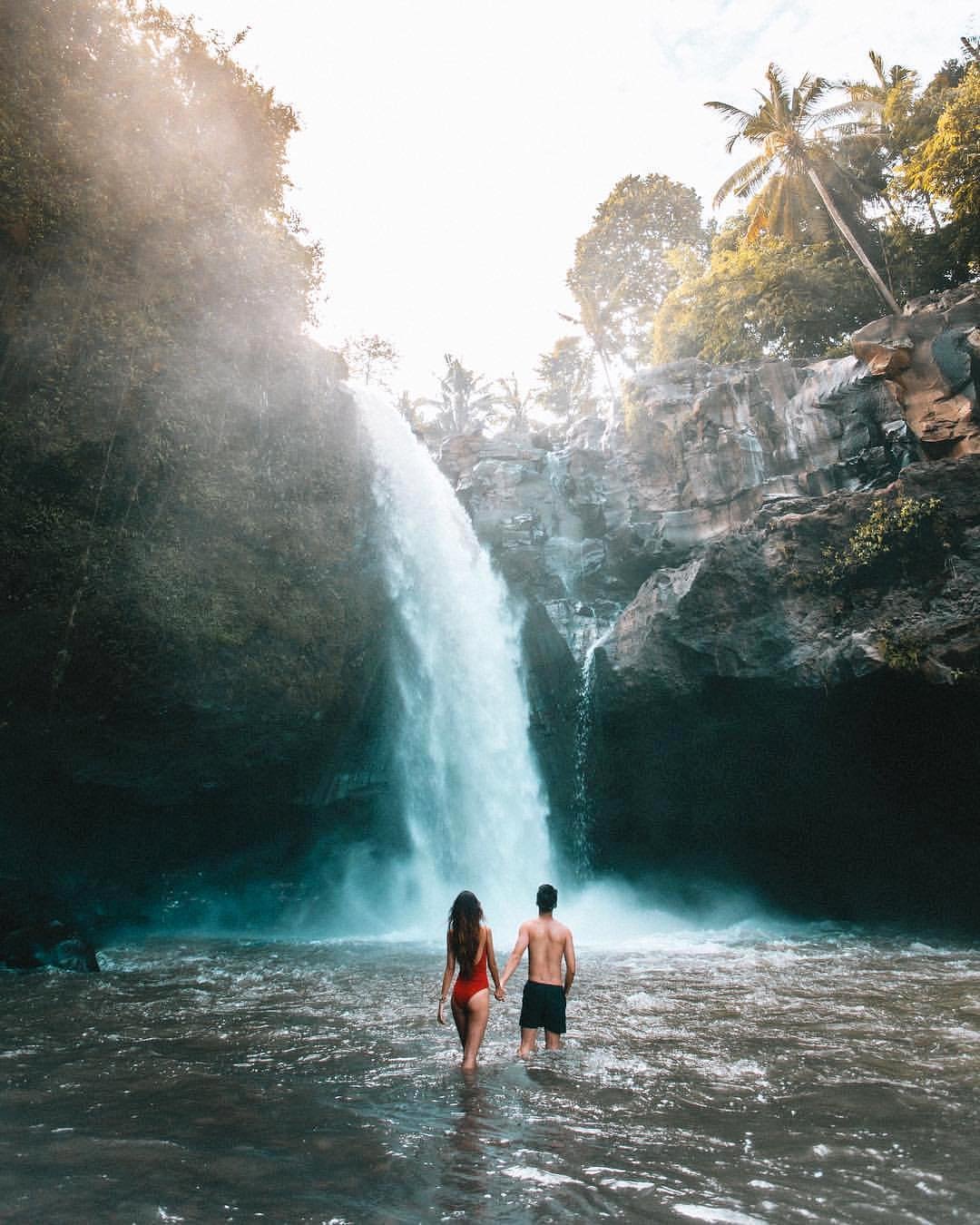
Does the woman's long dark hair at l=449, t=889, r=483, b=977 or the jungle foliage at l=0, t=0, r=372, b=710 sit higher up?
the jungle foliage at l=0, t=0, r=372, b=710

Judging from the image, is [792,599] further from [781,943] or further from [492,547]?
[492,547]

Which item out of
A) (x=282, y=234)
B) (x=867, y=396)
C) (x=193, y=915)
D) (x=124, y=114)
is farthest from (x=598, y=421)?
(x=193, y=915)

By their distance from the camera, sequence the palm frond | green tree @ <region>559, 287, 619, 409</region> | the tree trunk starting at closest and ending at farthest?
the tree trunk
the palm frond
green tree @ <region>559, 287, 619, 409</region>

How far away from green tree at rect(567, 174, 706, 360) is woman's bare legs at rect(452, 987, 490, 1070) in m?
37.6

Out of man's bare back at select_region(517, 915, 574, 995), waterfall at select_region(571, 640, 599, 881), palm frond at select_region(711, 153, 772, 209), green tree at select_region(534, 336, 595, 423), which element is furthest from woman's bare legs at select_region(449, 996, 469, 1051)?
green tree at select_region(534, 336, 595, 423)

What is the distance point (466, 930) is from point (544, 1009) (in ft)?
4.13

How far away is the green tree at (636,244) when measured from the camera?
38.5 metres

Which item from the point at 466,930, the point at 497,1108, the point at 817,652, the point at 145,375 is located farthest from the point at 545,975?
the point at 145,375

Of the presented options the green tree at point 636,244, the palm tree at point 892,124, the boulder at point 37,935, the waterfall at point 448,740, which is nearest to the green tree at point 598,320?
Result: the green tree at point 636,244

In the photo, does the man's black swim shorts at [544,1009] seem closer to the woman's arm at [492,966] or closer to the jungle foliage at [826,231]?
the woman's arm at [492,966]

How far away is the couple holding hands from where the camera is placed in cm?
564

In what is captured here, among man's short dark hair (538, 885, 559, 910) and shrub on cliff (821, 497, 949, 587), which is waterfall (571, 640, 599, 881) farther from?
man's short dark hair (538, 885, 559, 910)

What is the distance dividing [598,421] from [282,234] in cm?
1503

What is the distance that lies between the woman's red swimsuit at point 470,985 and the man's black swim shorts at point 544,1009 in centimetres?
66
